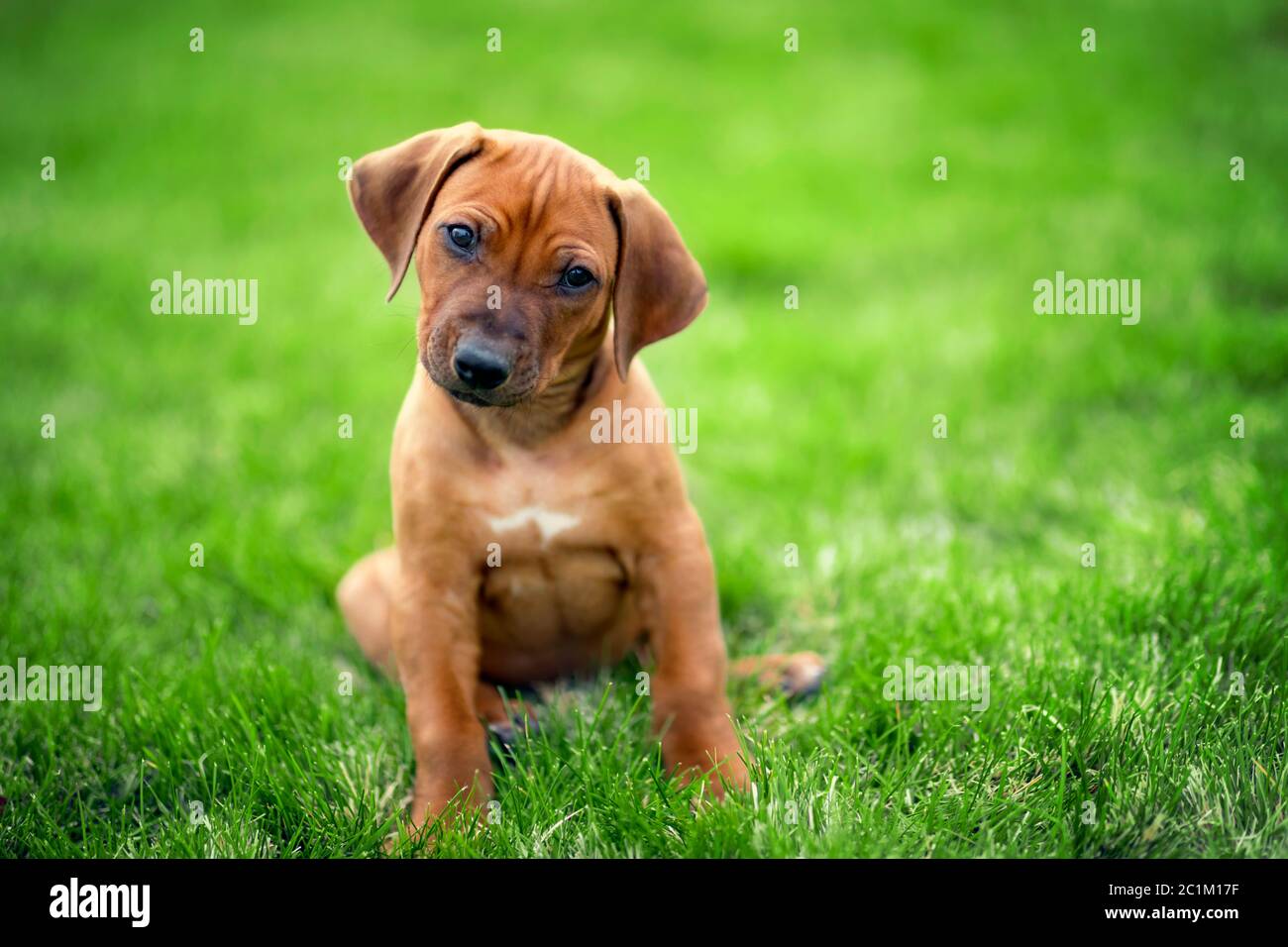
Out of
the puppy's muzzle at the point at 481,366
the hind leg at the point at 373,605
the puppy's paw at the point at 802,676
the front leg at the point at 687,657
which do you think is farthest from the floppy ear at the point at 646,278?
the puppy's paw at the point at 802,676

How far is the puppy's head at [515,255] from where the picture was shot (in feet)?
10.8

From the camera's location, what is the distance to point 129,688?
4.13m

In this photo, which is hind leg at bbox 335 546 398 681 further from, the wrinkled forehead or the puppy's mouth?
the wrinkled forehead

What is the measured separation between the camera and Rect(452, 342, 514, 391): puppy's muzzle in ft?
10.5

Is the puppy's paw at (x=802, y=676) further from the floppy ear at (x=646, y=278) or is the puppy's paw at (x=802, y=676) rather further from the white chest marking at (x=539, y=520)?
the floppy ear at (x=646, y=278)

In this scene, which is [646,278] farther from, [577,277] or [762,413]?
[762,413]

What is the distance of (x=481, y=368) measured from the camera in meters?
3.21

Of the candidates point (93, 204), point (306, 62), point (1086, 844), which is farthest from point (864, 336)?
point (306, 62)

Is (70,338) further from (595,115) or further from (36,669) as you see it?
(595,115)

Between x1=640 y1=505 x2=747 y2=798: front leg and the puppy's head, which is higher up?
the puppy's head

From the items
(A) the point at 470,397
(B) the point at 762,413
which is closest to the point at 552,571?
(A) the point at 470,397

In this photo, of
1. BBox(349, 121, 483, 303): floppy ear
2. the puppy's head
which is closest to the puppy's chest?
the puppy's head

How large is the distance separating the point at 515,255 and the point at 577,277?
0.19 m

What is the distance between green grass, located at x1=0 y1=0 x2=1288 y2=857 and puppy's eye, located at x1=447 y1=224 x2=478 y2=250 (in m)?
0.75
